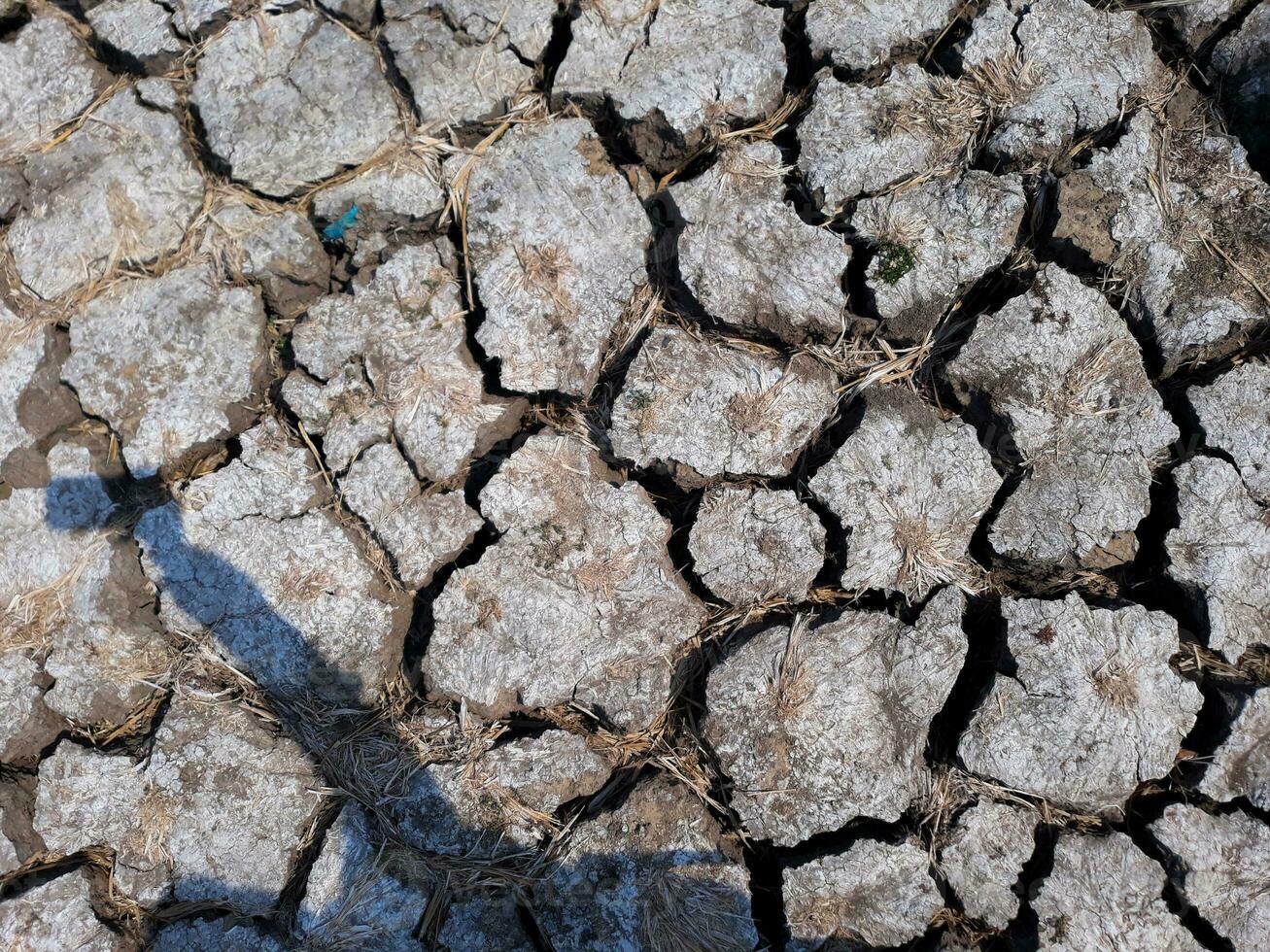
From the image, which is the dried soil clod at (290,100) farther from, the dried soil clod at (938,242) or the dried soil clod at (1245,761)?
the dried soil clod at (1245,761)

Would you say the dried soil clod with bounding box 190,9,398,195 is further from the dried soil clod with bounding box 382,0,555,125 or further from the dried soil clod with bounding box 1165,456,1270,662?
the dried soil clod with bounding box 1165,456,1270,662

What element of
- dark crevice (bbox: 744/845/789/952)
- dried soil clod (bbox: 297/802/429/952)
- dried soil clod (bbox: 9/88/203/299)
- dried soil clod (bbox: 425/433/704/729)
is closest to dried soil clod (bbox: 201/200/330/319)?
dried soil clod (bbox: 9/88/203/299)

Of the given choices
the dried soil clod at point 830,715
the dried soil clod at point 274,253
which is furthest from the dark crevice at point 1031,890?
the dried soil clod at point 274,253

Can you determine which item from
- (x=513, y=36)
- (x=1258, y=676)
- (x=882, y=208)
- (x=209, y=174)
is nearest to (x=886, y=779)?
(x=1258, y=676)

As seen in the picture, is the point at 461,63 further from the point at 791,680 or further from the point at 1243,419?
the point at 1243,419

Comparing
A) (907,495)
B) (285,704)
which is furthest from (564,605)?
(907,495)

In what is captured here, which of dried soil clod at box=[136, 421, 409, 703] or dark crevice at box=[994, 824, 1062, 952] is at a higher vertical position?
dark crevice at box=[994, 824, 1062, 952]
